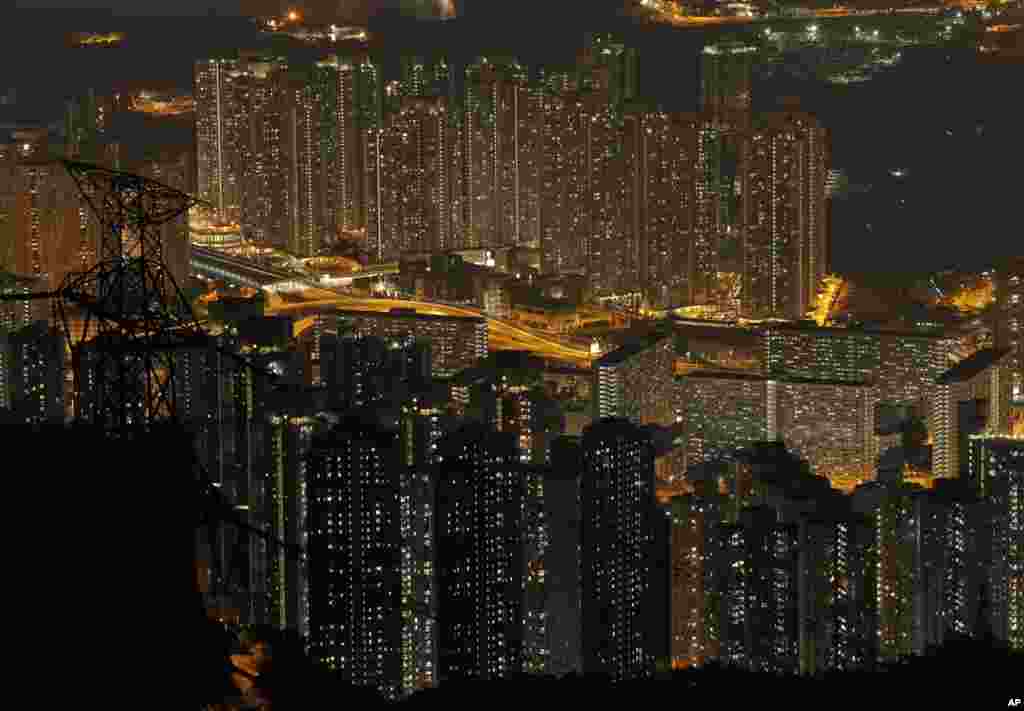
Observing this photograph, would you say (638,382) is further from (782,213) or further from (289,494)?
(782,213)

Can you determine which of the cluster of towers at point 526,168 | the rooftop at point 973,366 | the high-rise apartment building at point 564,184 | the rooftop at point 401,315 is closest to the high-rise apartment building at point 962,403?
the rooftop at point 973,366

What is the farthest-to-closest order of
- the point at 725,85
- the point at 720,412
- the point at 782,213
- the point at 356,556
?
1. the point at 725,85
2. the point at 782,213
3. the point at 720,412
4. the point at 356,556

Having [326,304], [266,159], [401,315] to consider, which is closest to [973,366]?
[401,315]

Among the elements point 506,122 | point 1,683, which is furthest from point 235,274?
point 1,683

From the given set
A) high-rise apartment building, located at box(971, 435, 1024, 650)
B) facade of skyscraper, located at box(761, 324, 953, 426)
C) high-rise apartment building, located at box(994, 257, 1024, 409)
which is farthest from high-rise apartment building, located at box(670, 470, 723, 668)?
high-rise apartment building, located at box(994, 257, 1024, 409)

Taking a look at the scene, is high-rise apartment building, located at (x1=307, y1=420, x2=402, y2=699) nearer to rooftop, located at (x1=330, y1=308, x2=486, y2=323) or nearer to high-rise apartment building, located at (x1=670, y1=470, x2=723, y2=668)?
high-rise apartment building, located at (x1=670, y1=470, x2=723, y2=668)

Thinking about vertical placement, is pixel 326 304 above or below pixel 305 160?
below

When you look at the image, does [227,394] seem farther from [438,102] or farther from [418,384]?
→ [438,102]
